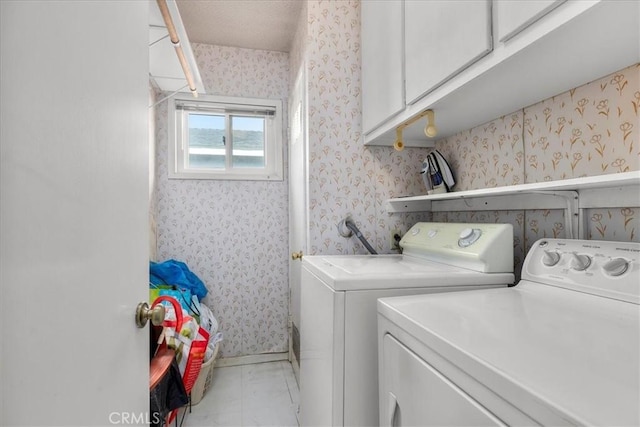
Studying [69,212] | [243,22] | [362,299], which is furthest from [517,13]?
[243,22]

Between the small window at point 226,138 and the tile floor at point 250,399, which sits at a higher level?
the small window at point 226,138

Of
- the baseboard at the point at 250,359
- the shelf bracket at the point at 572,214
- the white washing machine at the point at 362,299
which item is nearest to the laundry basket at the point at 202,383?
the baseboard at the point at 250,359

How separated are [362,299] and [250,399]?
1.58 metres

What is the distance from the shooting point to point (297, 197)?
2293 mm

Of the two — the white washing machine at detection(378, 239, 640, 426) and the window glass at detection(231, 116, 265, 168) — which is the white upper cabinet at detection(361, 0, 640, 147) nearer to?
the white washing machine at detection(378, 239, 640, 426)

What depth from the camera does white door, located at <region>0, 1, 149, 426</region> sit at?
1.28 feet

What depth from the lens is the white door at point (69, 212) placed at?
389 millimetres

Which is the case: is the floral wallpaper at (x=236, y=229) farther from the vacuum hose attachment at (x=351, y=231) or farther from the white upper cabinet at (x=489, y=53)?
the white upper cabinet at (x=489, y=53)

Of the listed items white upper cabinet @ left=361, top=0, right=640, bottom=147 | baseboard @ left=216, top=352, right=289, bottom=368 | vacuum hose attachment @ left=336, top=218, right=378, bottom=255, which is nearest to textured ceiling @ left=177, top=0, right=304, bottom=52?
white upper cabinet @ left=361, top=0, right=640, bottom=147

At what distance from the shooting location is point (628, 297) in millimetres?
748

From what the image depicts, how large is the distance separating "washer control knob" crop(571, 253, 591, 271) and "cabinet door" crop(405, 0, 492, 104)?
65 centimetres

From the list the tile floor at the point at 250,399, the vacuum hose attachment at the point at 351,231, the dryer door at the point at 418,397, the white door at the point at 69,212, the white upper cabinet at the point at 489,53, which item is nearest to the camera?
the white door at the point at 69,212

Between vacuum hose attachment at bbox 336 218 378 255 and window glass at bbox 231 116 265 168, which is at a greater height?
window glass at bbox 231 116 265 168

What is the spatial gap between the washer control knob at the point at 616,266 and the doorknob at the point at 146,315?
1.15 metres
